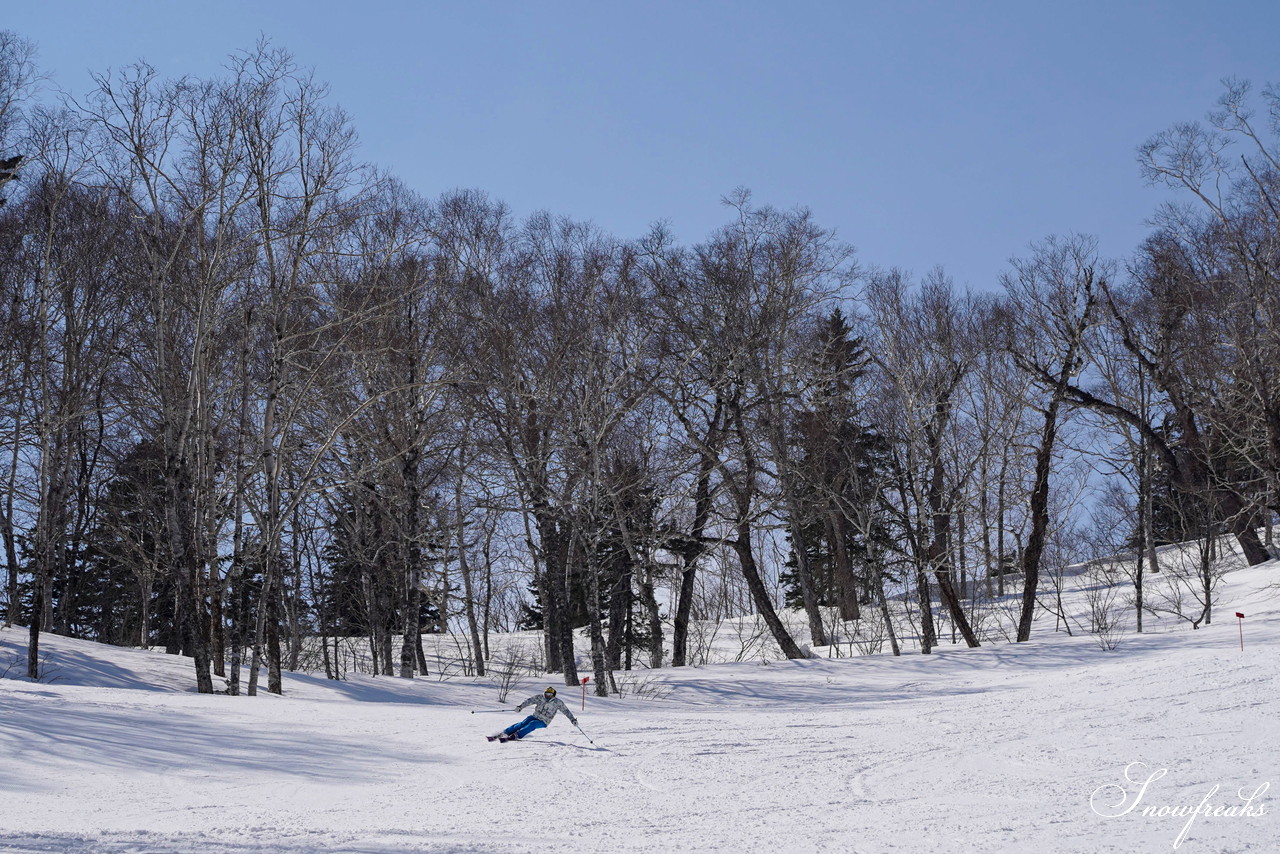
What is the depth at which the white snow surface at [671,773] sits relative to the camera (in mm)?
6617

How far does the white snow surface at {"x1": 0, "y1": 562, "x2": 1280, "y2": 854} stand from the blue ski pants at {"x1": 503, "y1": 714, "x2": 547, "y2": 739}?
0.48 feet

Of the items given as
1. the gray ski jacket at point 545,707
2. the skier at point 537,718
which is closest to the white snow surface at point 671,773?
the skier at point 537,718

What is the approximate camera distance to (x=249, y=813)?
23.7ft

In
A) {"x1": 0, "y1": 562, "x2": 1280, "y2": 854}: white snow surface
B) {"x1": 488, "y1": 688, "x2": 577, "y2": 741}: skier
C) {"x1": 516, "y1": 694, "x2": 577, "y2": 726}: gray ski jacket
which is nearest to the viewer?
{"x1": 0, "y1": 562, "x2": 1280, "y2": 854}: white snow surface

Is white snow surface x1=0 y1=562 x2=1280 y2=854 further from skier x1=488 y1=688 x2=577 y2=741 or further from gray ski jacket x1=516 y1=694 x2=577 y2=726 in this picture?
gray ski jacket x1=516 y1=694 x2=577 y2=726

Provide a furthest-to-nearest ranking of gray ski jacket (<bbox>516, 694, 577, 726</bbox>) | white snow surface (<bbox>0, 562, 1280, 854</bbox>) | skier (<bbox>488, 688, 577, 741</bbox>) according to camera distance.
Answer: gray ski jacket (<bbox>516, 694, 577, 726</bbox>) < skier (<bbox>488, 688, 577, 741</bbox>) < white snow surface (<bbox>0, 562, 1280, 854</bbox>)

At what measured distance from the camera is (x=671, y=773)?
9539 millimetres

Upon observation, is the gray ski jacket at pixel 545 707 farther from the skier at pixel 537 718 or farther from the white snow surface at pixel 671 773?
the white snow surface at pixel 671 773

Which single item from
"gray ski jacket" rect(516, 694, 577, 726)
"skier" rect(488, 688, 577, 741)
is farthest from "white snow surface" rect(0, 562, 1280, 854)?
"gray ski jacket" rect(516, 694, 577, 726)

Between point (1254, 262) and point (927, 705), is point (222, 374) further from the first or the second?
point (1254, 262)

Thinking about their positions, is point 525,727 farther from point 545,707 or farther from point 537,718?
point 545,707

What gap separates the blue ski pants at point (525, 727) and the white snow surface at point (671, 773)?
5.8 inches

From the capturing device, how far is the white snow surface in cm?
662

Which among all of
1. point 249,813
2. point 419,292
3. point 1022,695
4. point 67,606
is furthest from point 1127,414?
point 67,606
